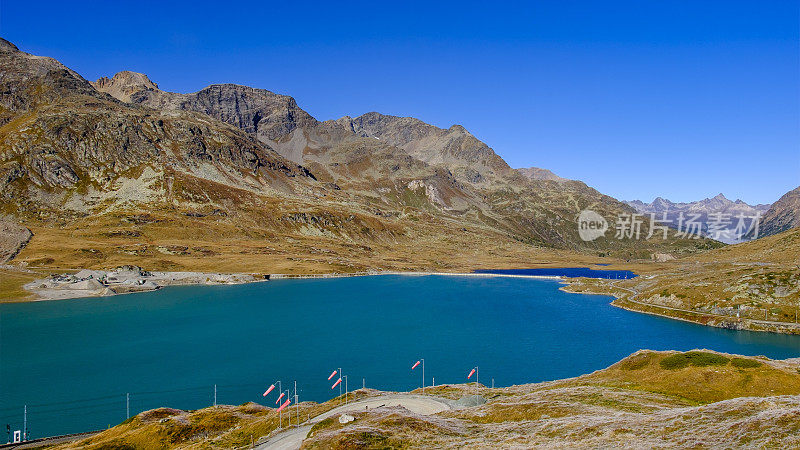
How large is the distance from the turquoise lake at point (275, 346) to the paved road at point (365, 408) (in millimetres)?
23908

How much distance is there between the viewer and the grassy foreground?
33438 millimetres

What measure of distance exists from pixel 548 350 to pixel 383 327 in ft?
162

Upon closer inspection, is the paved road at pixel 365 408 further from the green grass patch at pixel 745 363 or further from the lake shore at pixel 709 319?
the lake shore at pixel 709 319

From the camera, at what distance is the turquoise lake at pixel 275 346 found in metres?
83.5

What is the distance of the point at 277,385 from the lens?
86.9m

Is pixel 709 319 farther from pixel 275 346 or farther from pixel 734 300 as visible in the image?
pixel 275 346

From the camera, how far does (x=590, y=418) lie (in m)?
41.4

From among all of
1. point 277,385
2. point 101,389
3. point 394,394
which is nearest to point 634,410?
point 394,394

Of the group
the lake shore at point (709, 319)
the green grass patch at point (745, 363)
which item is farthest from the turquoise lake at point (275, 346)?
the green grass patch at point (745, 363)

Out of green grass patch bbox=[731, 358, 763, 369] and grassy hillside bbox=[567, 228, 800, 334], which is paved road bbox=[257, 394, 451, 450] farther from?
grassy hillside bbox=[567, 228, 800, 334]

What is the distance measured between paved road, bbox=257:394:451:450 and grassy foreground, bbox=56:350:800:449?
8.71 ft

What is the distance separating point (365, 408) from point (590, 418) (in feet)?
84.8

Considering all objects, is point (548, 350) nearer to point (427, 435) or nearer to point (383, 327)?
point (383, 327)

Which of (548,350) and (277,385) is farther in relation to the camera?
(548,350)
